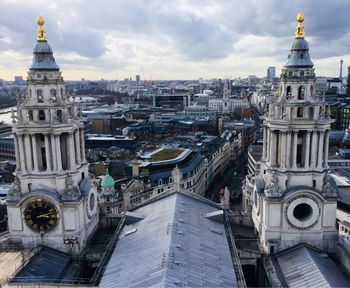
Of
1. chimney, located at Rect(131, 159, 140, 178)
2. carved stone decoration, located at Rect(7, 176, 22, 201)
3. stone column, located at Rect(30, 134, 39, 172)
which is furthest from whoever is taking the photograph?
chimney, located at Rect(131, 159, 140, 178)

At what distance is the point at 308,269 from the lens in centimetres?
3962

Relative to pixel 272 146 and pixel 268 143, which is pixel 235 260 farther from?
pixel 268 143

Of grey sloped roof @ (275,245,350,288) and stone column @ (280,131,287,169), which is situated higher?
stone column @ (280,131,287,169)

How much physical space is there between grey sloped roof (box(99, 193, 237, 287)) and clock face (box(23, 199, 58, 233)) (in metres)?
8.35

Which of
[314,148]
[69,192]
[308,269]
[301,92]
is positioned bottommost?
[308,269]

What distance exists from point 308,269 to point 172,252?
14.6 meters

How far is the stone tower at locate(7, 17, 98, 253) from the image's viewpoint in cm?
4450

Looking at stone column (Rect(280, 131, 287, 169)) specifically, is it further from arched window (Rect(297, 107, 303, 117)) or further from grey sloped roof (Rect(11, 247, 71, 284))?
grey sloped roof (Rect(11, 247, 71, 284))

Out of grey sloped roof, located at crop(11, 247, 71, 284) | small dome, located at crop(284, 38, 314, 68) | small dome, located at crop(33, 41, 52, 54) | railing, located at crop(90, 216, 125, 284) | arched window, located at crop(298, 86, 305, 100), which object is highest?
small dome, located at crop(33, 41, 52, 54)

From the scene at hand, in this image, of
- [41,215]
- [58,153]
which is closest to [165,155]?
[41,215]

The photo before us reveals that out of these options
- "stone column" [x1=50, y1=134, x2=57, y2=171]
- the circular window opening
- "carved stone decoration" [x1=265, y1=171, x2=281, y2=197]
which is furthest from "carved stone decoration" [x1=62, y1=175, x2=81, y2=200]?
the circular window opening

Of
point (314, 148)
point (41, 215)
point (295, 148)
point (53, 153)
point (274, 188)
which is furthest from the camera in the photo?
point (41, 215)

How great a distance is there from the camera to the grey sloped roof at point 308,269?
37200 millimetres

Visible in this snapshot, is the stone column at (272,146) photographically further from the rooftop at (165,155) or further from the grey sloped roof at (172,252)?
the rooftop at (165,155)
